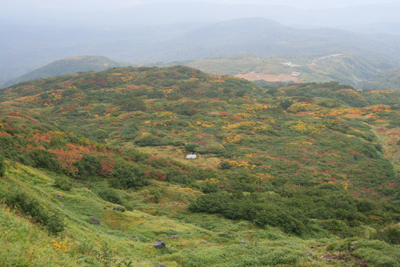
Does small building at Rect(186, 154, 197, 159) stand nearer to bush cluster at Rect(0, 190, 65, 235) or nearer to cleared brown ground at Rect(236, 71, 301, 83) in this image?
bush cluster at Rect(0, 190, 65, 235)

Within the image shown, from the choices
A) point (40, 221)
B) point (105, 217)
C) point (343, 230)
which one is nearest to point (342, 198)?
point (343, 230)

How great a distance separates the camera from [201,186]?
68.2 ft

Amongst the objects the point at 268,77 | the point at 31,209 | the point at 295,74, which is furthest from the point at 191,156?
the point at 295,74

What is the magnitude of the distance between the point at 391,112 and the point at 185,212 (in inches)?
2444

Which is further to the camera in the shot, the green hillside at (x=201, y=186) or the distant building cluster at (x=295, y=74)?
the distant building cluster at (x=295, y=74)

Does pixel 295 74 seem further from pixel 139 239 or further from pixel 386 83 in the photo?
pixel 139 239

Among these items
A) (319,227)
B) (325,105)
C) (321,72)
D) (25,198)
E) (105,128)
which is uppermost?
(25,198)

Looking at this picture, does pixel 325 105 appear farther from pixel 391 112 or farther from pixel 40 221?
pixel 40 221

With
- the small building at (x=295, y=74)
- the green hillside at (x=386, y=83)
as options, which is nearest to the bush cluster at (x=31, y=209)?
the small building at (x=295, y=74)

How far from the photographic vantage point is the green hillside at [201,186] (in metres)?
7.96

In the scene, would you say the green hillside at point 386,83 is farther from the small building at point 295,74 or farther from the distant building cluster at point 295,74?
the distant building cluster at point 295,74

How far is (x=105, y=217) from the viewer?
11.5 metres

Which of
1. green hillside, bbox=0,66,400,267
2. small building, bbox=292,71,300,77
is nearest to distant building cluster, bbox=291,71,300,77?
small building, bbox=292,71,300,77

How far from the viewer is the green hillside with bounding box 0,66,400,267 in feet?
26.1
